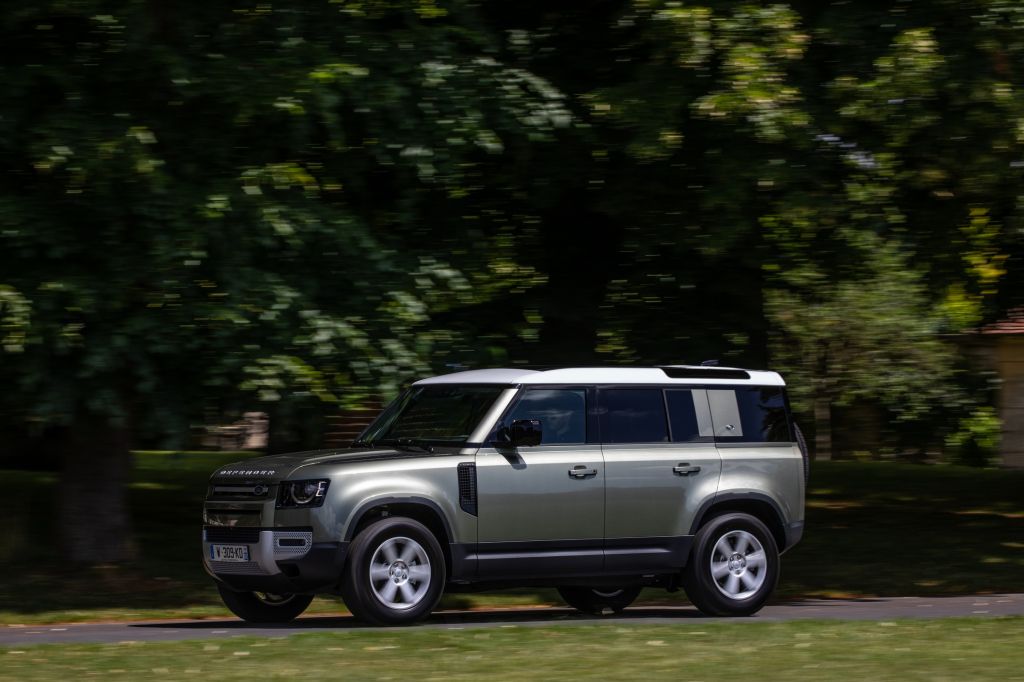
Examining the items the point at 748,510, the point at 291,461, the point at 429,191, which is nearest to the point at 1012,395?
the point at 429,191

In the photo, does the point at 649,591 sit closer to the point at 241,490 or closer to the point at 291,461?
the point at 291,461

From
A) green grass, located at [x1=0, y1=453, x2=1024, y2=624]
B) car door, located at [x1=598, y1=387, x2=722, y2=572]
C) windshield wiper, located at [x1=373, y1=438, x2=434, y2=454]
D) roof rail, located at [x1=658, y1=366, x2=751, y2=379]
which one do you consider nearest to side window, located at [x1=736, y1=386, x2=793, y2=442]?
roof rail, located at [x1=658, y1=366, x2=751, y2=379]

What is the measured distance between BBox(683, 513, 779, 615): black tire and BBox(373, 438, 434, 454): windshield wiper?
7.37 feet

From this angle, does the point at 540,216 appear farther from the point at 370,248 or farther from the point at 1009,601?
the point at 1009,601

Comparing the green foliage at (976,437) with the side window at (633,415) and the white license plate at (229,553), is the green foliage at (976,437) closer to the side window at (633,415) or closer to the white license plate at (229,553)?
the side window at (633,415)

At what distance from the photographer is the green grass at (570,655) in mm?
9969

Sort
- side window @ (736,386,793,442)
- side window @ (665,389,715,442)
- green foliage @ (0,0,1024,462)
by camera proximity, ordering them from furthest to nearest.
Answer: green foliage @ (0,0,1024,462) → side window @ (736,386,793,442) → side window @ (665,389,715,442)

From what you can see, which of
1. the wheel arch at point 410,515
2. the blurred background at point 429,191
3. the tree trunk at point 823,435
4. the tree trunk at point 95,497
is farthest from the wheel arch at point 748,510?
the tree trunk at point 823,435

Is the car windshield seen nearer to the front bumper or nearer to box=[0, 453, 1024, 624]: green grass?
the front bumper

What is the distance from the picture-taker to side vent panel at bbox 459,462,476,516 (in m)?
12.8

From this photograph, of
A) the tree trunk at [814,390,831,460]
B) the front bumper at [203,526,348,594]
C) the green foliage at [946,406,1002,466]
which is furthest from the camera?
the tree trunk at [814,390,831,460]

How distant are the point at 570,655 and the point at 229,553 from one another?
3148 mm

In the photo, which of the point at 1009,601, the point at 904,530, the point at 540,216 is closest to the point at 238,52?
the point at 540,216

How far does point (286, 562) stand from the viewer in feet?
40.7
